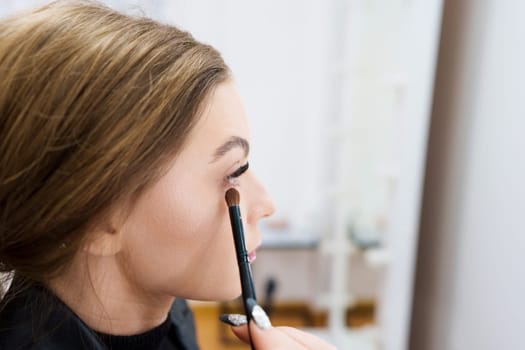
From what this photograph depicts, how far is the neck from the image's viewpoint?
0.53 m

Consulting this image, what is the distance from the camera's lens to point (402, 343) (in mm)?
988

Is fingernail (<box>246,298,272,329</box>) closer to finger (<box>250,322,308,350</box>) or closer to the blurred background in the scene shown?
finger (<box>250,322,308,350</box>)

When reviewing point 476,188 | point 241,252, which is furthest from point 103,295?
point 476,188

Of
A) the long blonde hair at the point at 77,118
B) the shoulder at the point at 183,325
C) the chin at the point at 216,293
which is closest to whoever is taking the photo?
the long blonde hair at the point at 77,118

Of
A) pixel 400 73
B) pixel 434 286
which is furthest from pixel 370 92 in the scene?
pixel 434 286

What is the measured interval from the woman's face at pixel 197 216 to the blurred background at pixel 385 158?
0.57 ft

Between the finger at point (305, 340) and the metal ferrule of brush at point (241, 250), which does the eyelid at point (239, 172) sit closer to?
the metal ferrule of brush at point (241, 250)

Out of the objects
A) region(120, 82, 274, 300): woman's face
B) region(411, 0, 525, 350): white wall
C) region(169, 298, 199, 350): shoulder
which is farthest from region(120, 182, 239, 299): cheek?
region(411, 0, 525, 350): white wall

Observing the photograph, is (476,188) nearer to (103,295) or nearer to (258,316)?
(258,316)

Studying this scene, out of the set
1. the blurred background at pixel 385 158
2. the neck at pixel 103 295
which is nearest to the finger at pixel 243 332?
the neck at pixel 103 295

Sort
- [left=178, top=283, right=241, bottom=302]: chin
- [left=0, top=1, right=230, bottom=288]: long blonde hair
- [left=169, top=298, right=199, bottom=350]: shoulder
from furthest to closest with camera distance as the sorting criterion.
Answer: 1. [left=169, top=298, right=199, bottom=350]: shoulder
2. [left=178, top=283, right=241, bottom=302]: chin
3. [left=0, top=1, right=230, bottom=288]: long blonde hair

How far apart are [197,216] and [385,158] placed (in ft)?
2.50

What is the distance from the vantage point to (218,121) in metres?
0.51

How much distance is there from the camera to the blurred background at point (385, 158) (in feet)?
2.46
